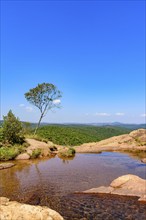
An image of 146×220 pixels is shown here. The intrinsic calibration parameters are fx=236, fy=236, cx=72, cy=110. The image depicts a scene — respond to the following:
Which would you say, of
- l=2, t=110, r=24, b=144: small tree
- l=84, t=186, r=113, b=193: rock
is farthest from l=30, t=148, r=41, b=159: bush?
l=84, t=186, r=113, b=193: rock

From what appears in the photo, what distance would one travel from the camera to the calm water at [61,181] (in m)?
15.7

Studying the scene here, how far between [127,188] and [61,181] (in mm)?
6126

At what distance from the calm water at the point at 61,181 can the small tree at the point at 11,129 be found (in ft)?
26.8

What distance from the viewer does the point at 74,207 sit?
582 inches

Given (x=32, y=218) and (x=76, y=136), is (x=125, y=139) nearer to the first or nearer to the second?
(x=76, y=136)

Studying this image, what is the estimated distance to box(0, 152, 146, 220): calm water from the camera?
51.4ft

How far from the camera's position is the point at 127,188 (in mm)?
18031

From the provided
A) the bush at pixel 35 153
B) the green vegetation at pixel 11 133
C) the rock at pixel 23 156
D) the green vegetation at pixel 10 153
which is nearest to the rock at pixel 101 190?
the green vegetation at pixel 10 153

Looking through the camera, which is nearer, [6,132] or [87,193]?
[87,193]

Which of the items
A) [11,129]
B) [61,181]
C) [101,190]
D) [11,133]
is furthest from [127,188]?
[11,133]

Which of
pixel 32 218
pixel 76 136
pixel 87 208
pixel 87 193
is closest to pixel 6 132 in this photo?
pixel 87 193

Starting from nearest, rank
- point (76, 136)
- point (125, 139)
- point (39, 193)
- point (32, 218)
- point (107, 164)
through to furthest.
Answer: point (32, 218)
point (39, 193)
point (107, 164)
point (125, 139)
point (76, 136)

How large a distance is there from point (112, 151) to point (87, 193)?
86.5 feet

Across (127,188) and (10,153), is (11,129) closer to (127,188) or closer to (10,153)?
(10,153)
